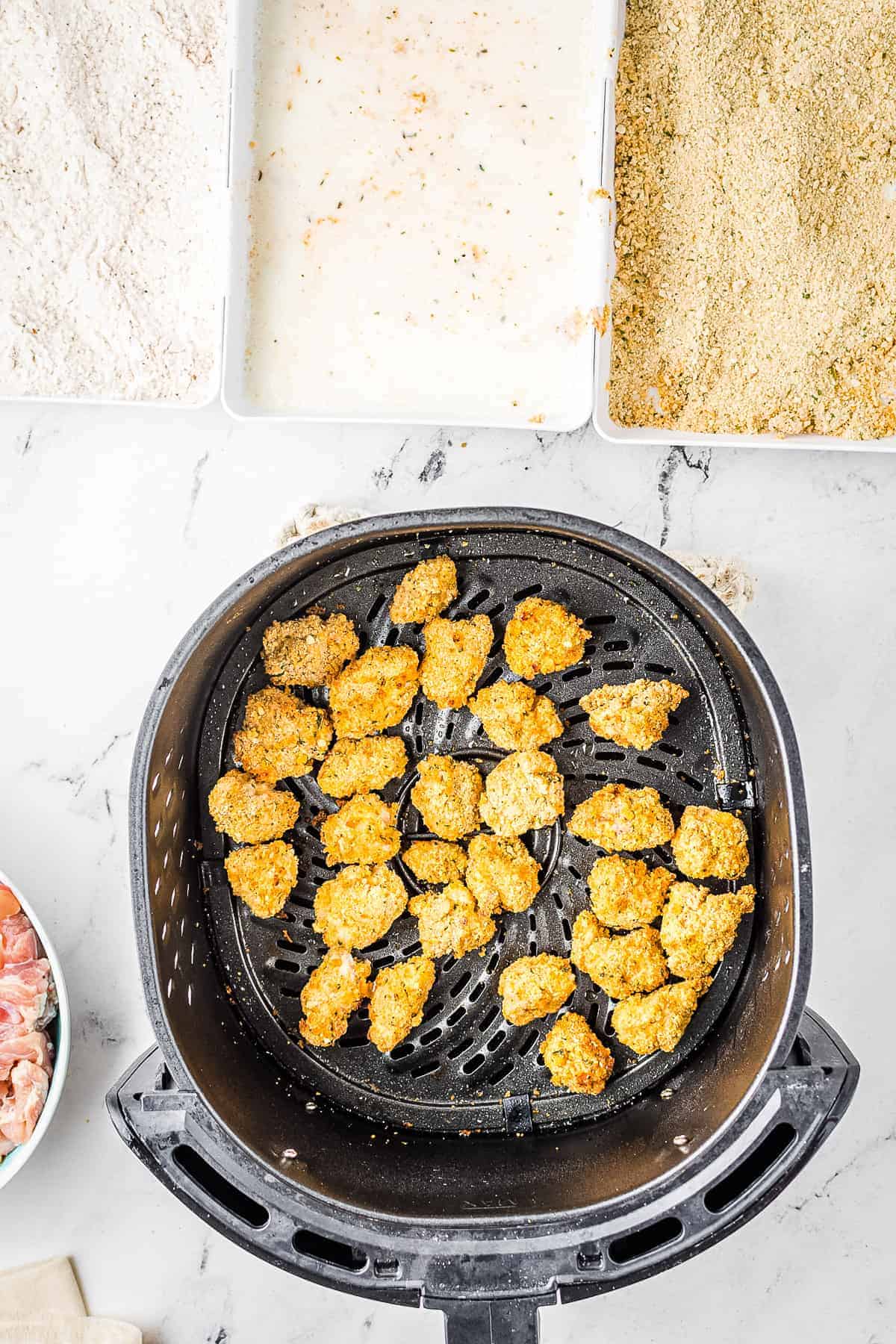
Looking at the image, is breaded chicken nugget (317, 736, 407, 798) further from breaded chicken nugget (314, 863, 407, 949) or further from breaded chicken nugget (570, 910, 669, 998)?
breaded chicken nugget (570, 910, 669, 998)

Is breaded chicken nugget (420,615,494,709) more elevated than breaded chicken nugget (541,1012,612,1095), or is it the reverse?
breaded chicken nugget (420,615,494,709)

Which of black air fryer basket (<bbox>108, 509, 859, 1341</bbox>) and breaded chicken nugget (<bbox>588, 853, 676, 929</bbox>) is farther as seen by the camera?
breaded chicken nugget (<bbox>588, 853, 676, 929</bbox>)

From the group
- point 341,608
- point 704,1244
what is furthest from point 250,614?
point 704,1244

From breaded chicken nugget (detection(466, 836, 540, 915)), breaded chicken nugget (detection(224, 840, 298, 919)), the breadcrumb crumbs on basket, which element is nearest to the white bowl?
breaded chicken nugget (detection(224, 840, 298, 919))

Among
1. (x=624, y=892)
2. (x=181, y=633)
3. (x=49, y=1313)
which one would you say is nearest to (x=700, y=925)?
(x=624, y=892)

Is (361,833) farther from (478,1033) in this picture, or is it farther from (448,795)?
(478,1033)

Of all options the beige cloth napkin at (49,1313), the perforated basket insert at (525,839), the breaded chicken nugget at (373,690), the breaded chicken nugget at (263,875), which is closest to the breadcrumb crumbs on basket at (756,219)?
the perforated basket insert at (525,839)
